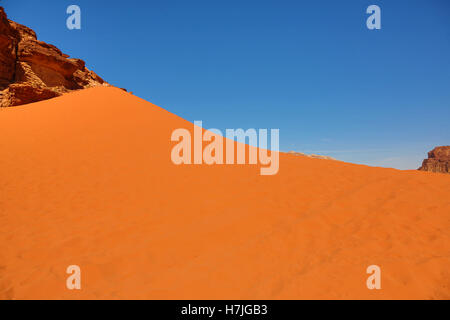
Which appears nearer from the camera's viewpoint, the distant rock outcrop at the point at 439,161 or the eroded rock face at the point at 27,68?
the eroded rock face at the point at 27,68

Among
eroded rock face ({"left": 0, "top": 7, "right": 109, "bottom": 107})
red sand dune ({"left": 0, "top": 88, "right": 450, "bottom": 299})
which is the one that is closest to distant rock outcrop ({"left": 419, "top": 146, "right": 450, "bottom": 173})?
red sand dune ({"left": 0, "top": 88, "right": 450, "bottom": 299})

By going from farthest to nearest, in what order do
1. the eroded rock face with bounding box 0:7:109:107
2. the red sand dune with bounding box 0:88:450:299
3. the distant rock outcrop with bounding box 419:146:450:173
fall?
the distant rock outcrop with bounding box 419:146:450:173 → the eroded rock face with bounding box 0:7:109:107 → the red sand dune with bounding box 0:88:450:299

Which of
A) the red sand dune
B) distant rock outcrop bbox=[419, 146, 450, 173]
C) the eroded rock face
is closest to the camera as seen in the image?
the red sand dune

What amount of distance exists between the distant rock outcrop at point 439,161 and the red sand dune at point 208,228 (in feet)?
222

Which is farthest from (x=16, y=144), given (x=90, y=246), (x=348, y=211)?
(x=348, y=211)

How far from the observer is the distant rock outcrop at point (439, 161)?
54.1m

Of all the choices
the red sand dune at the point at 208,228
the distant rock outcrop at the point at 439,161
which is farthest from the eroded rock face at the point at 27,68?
the distant rock outcrop at the point at 439,161

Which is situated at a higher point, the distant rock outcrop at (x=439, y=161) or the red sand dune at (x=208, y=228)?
the distant rock outcrop at (x=439, y=161)

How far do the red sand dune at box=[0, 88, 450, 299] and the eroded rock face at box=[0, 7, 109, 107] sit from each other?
5.24 metres

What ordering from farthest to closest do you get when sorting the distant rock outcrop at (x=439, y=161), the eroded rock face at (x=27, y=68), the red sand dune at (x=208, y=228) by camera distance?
the distant rock outcrop at (x=439, y=161)
the eroded rock face at (x=27, y=68)
the red sand dune at (x=208, y=228)

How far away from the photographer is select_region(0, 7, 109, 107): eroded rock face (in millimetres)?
12289

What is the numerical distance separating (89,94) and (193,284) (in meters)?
15.5

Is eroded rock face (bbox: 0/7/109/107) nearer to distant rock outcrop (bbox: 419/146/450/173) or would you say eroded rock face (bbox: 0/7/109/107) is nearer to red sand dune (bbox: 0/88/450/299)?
red sand dune (bbox: 0/88/450/299)

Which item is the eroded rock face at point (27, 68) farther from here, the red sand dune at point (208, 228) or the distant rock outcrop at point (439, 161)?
the distant rock outcrop at point (439, 161)
